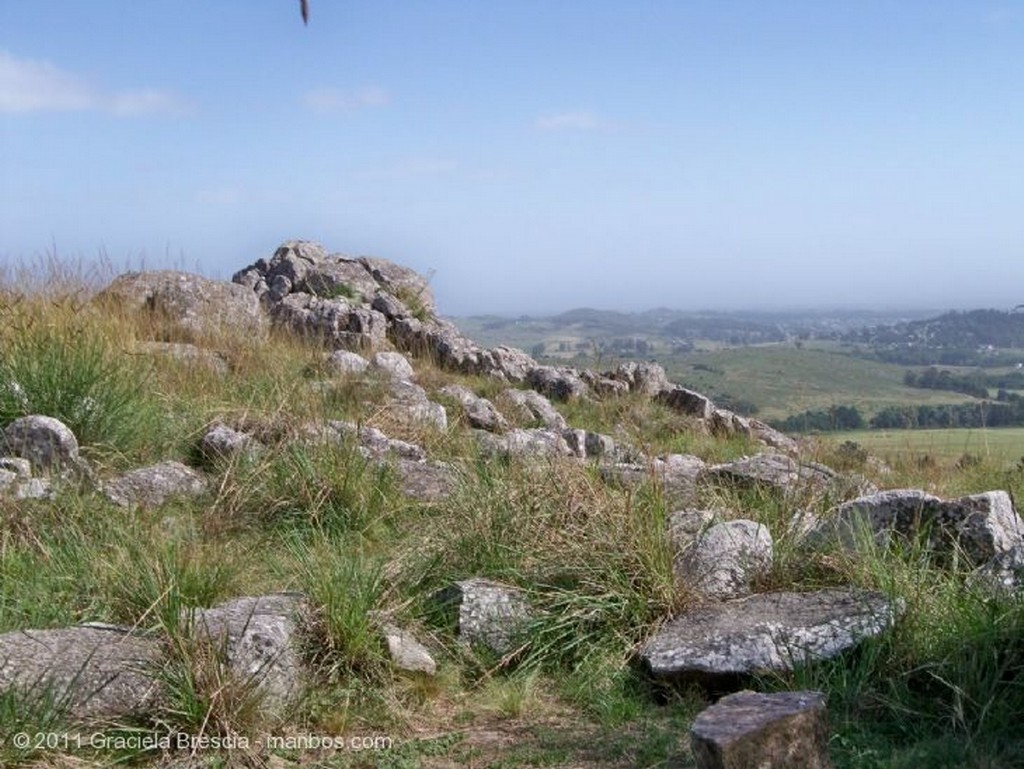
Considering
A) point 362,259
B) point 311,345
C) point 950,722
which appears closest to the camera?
point 950,722

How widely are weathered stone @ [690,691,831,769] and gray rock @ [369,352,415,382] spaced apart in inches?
372

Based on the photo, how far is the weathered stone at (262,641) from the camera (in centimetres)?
453

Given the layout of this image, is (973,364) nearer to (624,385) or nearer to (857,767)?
(624,385)

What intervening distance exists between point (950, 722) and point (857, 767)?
629 millimetres

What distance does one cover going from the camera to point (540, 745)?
4.57 m

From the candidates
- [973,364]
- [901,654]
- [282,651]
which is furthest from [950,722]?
[973,364]

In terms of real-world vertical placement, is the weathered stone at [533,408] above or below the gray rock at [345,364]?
below

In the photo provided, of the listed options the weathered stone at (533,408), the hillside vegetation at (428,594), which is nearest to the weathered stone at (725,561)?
the hillside vegetation at (428,594)

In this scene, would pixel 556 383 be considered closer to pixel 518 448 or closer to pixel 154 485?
pixel 518 448

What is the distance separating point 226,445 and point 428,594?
3.17 metres

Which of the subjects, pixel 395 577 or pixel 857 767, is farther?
pixel 395 577

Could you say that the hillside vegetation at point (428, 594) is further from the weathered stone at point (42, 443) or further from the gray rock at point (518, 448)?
the weathered stone at point (42, 443)

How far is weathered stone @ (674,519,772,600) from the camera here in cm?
581

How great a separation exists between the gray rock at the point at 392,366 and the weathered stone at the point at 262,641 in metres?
7.93
